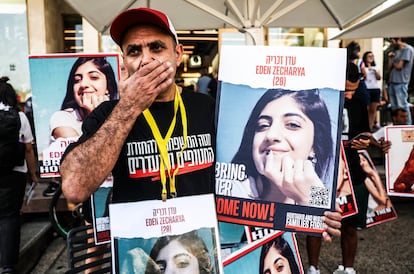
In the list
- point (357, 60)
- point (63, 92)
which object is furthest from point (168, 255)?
point (357, 60)

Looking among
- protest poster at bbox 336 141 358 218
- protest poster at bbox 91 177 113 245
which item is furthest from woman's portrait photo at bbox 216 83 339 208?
protest poster at bbox 336 141 358 218

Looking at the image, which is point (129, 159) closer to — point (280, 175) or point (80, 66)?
point (280, 175)

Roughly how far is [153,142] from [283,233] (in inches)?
27.6

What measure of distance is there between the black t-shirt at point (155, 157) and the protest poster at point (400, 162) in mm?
2084

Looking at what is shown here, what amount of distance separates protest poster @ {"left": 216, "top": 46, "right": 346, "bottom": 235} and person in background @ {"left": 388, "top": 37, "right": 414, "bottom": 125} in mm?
6620

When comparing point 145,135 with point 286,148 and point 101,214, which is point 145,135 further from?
point 101,214

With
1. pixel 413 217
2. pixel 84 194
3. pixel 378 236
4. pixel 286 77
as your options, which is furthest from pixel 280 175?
pixel 413 217

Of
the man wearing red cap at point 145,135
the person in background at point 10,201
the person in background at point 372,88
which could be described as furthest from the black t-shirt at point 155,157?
the person in background at point 372,88

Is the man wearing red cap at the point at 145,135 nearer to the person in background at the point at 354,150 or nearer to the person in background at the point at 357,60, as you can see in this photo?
the person in background at the point at 354,150

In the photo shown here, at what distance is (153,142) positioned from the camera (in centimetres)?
142

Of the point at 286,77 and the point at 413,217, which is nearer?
the point at 286,77

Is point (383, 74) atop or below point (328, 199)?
atop

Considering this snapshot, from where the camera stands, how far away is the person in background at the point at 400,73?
7.41 m

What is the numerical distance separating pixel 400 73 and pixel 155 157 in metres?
7.45
